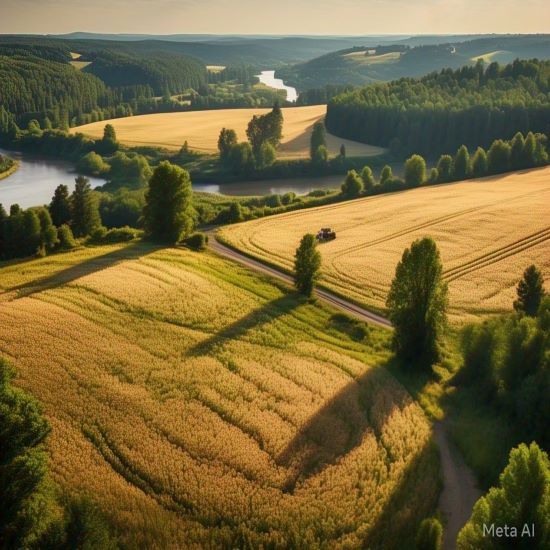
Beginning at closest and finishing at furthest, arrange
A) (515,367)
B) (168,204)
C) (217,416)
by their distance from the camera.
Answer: (217,416)
(515,367)
(168,204)

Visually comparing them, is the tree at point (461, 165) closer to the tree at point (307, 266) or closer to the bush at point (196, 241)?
the bush at point (196, 241)

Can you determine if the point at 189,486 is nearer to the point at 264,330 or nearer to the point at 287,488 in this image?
the point at 287,488

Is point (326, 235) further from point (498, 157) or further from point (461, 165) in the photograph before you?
point (498, 157)

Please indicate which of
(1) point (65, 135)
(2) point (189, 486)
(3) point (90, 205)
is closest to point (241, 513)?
(2) point (189, 486)

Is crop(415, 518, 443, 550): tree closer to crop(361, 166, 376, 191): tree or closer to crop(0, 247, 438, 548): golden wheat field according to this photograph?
crop(0, 247, 438, 548): golden wheat field

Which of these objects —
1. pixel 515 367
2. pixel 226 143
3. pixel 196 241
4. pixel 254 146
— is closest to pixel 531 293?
pixel 515 367

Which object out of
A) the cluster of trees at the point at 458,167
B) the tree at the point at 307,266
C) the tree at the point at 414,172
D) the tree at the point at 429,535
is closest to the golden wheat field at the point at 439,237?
the tree at the point at 307,266
